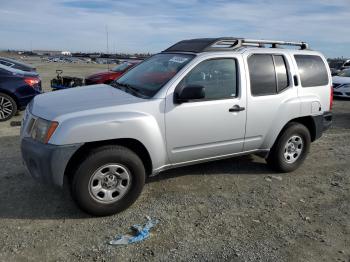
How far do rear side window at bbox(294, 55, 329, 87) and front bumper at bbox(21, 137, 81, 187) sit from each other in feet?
11.5

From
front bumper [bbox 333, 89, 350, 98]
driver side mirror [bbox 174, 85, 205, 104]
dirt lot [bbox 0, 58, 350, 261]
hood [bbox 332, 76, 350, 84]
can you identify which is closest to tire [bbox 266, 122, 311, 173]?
dirt lot [bbox 0, 58, 350, 261]

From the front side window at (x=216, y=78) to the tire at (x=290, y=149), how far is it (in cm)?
120

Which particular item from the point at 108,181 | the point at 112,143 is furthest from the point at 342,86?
the point at 108,181

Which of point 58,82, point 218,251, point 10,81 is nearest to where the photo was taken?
point 218,251

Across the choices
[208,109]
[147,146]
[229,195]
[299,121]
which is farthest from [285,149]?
[147,146]

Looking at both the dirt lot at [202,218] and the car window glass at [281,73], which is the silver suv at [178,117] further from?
the dirt lot at [202,218]

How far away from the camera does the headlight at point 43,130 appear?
3577 millimetres

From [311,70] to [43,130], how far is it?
3976mm

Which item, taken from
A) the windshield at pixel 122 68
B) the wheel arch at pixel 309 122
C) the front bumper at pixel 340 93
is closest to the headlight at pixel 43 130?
the wheel arch at pixel 309 122

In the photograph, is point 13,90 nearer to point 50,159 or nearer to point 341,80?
point 50,159

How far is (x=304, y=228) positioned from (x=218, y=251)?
1.10 m

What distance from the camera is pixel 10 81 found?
843 centimetres

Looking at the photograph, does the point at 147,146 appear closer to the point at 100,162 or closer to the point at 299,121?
the point at 100,162

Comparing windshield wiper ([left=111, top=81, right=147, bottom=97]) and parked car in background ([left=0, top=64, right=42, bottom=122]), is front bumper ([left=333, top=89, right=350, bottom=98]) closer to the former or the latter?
parked car in background ([left=0, top=64, right=42, bottom=122])
